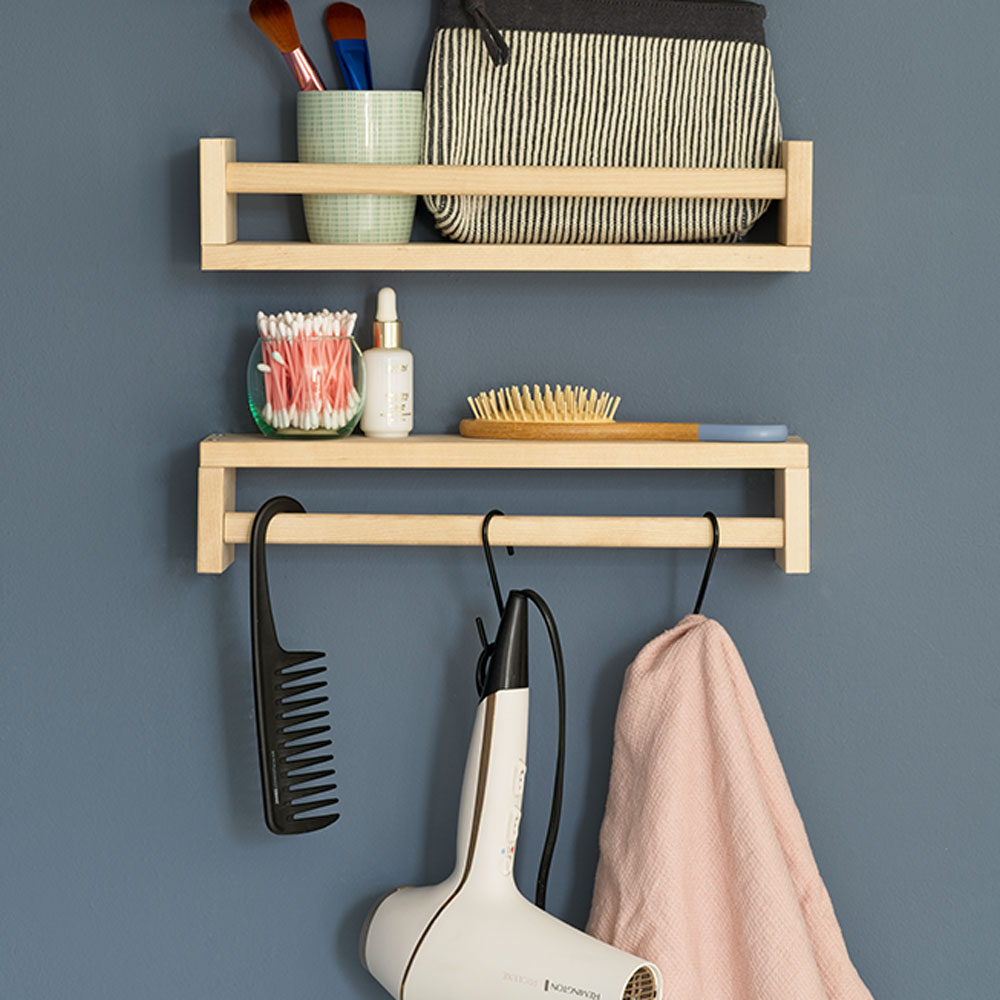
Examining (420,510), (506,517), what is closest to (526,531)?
(506,517)

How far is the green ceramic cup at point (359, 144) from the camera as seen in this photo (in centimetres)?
88

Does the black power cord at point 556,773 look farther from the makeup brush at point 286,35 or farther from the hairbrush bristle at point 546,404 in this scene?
the makeup brush at point 286,35

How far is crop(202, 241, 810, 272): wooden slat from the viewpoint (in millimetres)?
868

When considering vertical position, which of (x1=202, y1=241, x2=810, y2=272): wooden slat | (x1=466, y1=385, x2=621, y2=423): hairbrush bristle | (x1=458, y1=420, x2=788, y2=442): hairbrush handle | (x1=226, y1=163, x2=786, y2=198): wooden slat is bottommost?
(x1=458, y1=420, x2=788, y2=442): hairbrush handle

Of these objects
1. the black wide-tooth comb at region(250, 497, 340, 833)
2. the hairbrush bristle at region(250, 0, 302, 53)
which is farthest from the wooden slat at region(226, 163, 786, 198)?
the black wide-tooth comb at region(250, 497, 340, 833)

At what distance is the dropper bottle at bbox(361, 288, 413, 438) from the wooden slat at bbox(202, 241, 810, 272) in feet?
0.17

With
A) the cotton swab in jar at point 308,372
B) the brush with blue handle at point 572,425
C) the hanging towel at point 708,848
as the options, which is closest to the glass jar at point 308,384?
the cotton swab in jar at point 308,372

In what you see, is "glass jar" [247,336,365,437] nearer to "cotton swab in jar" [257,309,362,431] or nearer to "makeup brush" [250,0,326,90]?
Answer: "cotton swab in jar" [257,309,362,431]

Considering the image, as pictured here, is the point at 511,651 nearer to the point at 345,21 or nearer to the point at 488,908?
the point at 488,908

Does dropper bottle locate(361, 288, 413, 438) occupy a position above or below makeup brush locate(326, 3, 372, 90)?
below

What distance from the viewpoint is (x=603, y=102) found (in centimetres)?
91

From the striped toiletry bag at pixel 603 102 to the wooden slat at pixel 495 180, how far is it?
4 centimetres

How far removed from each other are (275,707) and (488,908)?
231 mm

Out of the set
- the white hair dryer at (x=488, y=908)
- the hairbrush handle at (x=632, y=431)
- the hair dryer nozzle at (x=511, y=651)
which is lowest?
the white hair dryer at (x=488, y=908)
